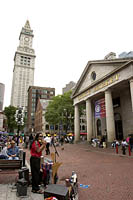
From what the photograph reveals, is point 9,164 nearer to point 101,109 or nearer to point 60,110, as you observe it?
point 101,109

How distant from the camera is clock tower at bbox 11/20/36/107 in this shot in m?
111

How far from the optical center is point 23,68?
124 m

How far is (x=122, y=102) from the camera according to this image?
24.0 meters

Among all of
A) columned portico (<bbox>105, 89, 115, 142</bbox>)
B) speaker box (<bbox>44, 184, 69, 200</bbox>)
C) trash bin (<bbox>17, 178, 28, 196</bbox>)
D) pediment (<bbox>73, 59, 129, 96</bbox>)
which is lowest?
trash bin (<bbox>17, 178, 28, 196</bbox>)

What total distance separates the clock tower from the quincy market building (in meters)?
81.6

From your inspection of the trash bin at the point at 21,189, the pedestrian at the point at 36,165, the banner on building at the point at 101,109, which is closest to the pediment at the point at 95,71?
the banner on building at the point at 101,109

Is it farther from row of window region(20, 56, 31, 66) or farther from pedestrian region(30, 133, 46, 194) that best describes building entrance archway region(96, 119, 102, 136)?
row of window region(20, 56, 31, 66)

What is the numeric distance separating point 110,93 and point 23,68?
115358 millimetres

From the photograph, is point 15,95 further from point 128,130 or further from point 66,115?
point 128,130

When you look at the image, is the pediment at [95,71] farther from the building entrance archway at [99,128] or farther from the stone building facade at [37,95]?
the stone building facade at [37,95]

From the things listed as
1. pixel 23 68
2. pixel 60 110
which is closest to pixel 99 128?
pixel 60 110

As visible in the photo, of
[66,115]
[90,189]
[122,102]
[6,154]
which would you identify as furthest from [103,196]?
[66,115]

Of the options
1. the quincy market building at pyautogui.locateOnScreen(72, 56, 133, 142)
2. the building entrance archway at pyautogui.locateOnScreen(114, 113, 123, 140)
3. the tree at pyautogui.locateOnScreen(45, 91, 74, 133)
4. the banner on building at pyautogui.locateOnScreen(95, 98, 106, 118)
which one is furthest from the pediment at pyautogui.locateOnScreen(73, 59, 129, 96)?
the tree at pyautogui.locateOnScreen(45, 91, 74, 133)

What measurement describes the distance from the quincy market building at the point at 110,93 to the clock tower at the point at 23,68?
268 ft
